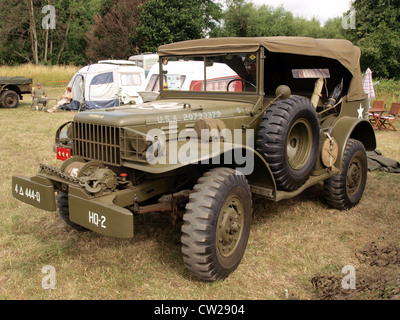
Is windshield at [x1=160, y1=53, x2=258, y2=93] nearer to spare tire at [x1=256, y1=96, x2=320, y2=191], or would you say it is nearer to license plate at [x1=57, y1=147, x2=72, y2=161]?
spare tire at [x1=256, y1=96, x2=320, y2=191]

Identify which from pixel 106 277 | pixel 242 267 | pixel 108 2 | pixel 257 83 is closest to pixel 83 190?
pixel 106 277

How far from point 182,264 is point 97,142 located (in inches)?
53.9

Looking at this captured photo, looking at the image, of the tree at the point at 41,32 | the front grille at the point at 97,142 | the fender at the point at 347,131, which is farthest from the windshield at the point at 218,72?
the tree at the point at 41,32

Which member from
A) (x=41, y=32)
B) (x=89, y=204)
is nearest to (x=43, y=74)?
(x=41, y=32)

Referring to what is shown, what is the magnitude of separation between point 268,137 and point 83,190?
177cm

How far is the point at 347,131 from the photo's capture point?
4832mm

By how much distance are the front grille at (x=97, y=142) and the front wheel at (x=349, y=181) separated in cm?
286

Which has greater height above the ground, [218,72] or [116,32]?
[116,32]

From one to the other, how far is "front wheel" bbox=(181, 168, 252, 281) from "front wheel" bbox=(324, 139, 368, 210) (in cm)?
188

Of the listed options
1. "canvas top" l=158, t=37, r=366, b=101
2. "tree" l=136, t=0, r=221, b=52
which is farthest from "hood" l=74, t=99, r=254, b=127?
"tree" l=136, t=0, r=221, b=52

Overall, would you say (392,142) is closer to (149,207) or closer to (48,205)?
(149,207)

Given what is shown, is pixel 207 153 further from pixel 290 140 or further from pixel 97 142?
pixel 290 140

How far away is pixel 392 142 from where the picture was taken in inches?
387

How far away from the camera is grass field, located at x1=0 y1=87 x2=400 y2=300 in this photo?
3139 mm
